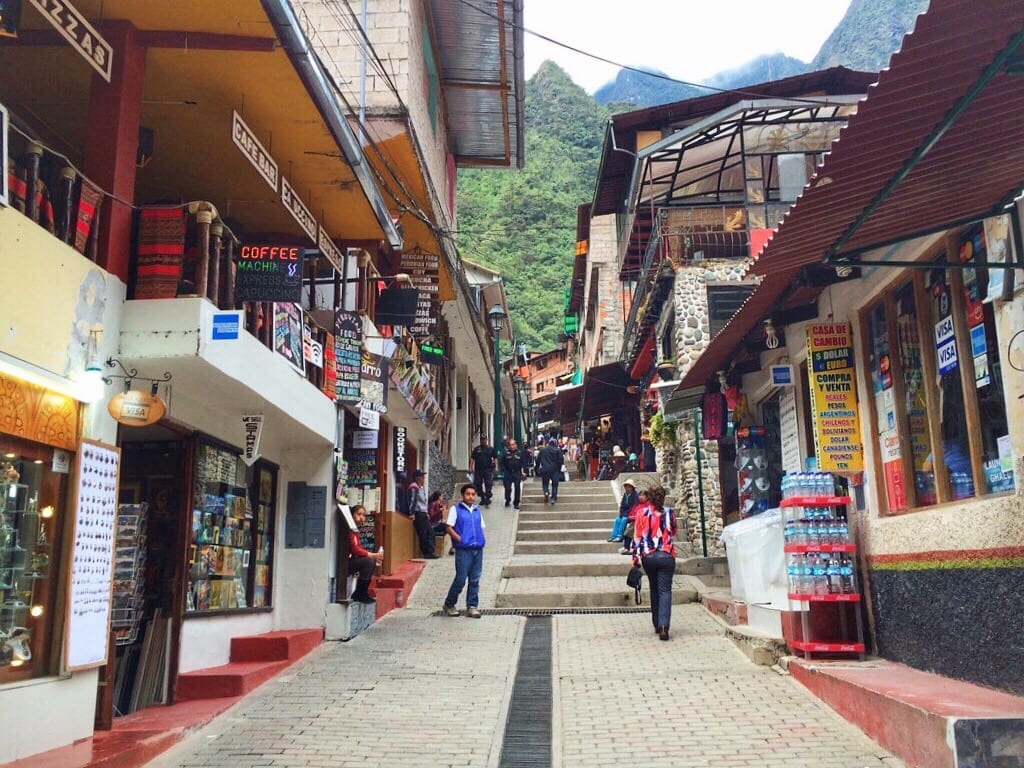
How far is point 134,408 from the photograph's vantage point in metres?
6.23

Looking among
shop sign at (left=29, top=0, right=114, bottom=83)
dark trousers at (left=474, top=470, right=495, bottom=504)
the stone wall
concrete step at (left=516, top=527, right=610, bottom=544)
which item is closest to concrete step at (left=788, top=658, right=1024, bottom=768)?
shop sign at (left=29, top=0, right=114, bottom=83)

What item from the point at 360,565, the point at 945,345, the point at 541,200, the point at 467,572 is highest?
the point at 541,200

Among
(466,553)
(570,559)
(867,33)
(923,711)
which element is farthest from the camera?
(867,33)

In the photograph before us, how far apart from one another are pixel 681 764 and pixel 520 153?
18.3 meters

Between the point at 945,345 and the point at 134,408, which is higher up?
A: the point at 945,345

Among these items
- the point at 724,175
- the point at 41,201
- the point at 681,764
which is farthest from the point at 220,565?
the point at 724,175

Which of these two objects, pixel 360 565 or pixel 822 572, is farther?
pixel 360 565

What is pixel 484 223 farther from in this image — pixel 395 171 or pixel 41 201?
pixel 41 201

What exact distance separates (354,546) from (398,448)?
4027 millimetres

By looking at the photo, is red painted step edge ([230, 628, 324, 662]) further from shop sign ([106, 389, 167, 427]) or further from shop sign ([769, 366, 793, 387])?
shop sign ([769, 366, 793, 387])

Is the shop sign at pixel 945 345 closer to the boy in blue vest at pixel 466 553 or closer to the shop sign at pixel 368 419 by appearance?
the boy in blue vest at pixel 466 553

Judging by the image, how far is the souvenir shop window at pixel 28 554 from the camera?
5.45m

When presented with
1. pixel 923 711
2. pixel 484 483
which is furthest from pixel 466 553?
pixel 484 483

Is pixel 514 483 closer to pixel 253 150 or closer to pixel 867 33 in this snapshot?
pixel 253 150
